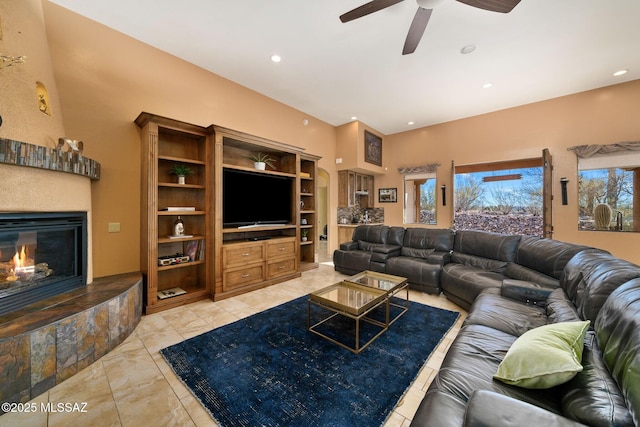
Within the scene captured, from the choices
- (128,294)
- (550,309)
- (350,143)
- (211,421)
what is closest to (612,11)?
(550,309)

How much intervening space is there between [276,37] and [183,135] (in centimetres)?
187

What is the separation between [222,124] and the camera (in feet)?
13.1

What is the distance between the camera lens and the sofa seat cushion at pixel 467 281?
9.12 feet

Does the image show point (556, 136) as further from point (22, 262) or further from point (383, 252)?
point (22, 262)

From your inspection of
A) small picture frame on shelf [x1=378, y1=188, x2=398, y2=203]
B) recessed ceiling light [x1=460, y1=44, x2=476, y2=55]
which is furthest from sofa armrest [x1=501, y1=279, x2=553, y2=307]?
small picture frame on shelf [x1=378, y1=188, x2=398, y2=203]

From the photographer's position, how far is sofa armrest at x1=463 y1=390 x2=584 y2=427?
76cm

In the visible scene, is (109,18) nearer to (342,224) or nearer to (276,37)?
(276,37)

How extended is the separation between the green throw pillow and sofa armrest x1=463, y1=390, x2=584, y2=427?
302mm

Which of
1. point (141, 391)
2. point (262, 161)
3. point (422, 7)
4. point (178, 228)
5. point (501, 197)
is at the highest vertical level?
point (422, 7)

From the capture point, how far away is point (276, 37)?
303 centimetres

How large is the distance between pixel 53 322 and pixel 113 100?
2.59 meters

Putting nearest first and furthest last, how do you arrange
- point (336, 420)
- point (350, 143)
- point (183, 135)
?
point (336, 420) < point (183, 135) < point (350, 143)

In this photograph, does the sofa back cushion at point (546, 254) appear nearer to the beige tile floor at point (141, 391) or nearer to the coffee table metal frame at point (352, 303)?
the beige tile floor at point (141, 391)

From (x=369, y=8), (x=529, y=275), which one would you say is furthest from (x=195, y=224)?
(x=529, y=275)
